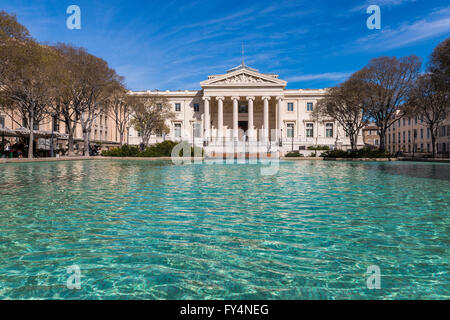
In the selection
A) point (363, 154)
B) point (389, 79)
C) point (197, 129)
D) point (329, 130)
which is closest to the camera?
point (389, 79)

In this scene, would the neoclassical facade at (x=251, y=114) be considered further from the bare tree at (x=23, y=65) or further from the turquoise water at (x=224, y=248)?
the turquoise water at (x=224, y=248)

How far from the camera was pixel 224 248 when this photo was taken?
4027 millimetres

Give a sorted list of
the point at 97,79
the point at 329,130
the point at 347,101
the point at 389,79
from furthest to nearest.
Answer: the point at 329,130, the point at 347,101, the point at 97,79, the point at 389,79

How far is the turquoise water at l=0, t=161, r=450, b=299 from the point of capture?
295 cm

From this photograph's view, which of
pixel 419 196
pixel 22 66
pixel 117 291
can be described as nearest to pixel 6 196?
pixel 117 291

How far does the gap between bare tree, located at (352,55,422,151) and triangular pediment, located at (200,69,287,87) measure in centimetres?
2263

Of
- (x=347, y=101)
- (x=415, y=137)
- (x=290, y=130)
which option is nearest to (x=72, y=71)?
(x=347, y=101)

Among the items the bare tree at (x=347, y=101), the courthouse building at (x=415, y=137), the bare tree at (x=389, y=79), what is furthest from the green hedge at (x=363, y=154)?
the courthouse building at (x=415, y=137)

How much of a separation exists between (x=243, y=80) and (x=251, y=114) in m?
6.18

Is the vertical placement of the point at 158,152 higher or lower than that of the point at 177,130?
lower

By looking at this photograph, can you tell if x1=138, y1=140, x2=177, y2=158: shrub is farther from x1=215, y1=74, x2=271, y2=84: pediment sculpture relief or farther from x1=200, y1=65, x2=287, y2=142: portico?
x1=215, y1=74, x2=271, y2=84: pediment sculpture relief

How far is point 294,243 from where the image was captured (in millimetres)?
4230

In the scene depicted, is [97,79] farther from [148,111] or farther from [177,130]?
[177,130]
